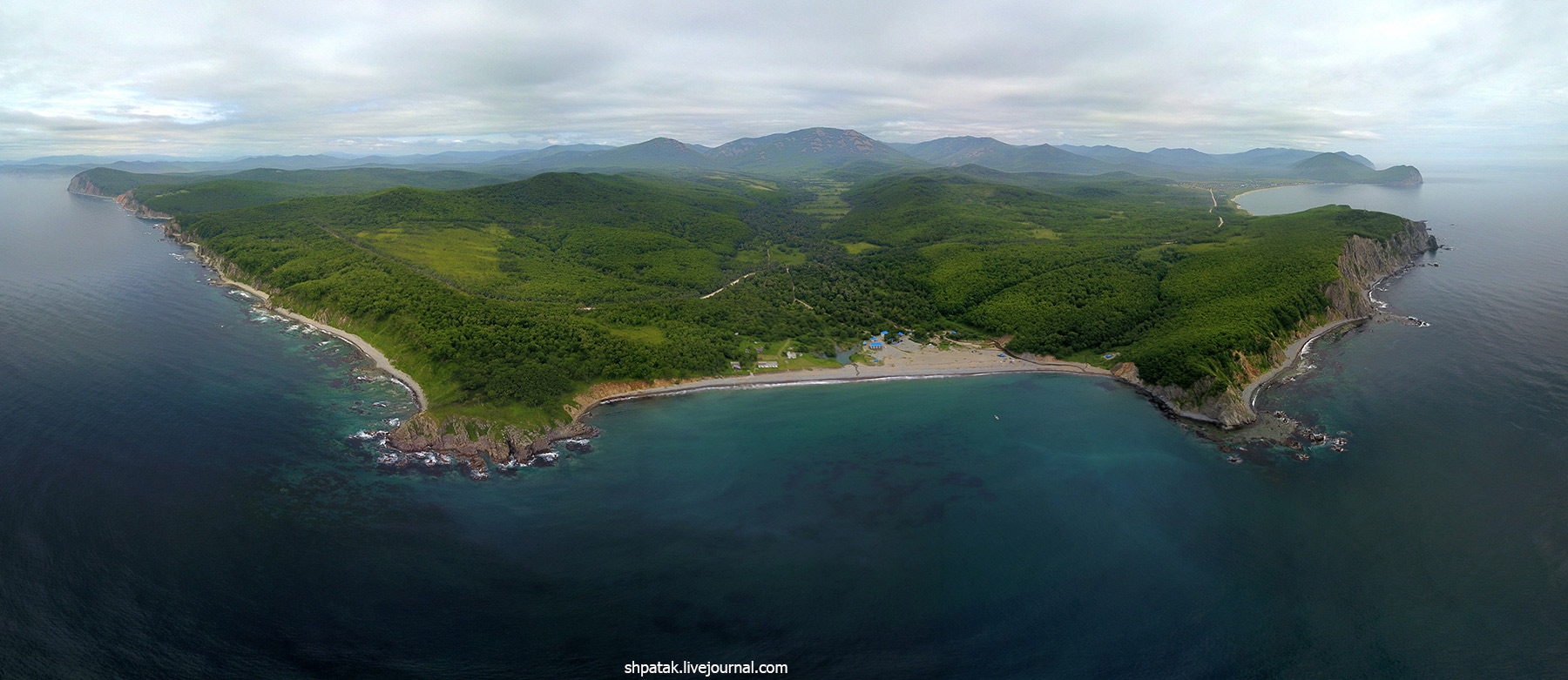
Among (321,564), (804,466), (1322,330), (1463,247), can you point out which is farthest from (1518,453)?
(1463,247)

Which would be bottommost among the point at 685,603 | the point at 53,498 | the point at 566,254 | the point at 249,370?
the point at 685,603

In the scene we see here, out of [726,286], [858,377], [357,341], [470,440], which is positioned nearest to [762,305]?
[726,286]

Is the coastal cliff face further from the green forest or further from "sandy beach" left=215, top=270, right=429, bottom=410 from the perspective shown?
"sandy beach" left=215, top=270, right=429, bottom=410

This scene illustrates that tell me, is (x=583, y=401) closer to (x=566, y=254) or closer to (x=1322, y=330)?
(x=566, y=254)

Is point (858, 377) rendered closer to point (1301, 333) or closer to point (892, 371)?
point (892, 371)

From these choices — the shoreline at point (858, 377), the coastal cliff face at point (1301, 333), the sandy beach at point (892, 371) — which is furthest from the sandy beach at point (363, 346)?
the coastal cliff face at point (1301, 333)
